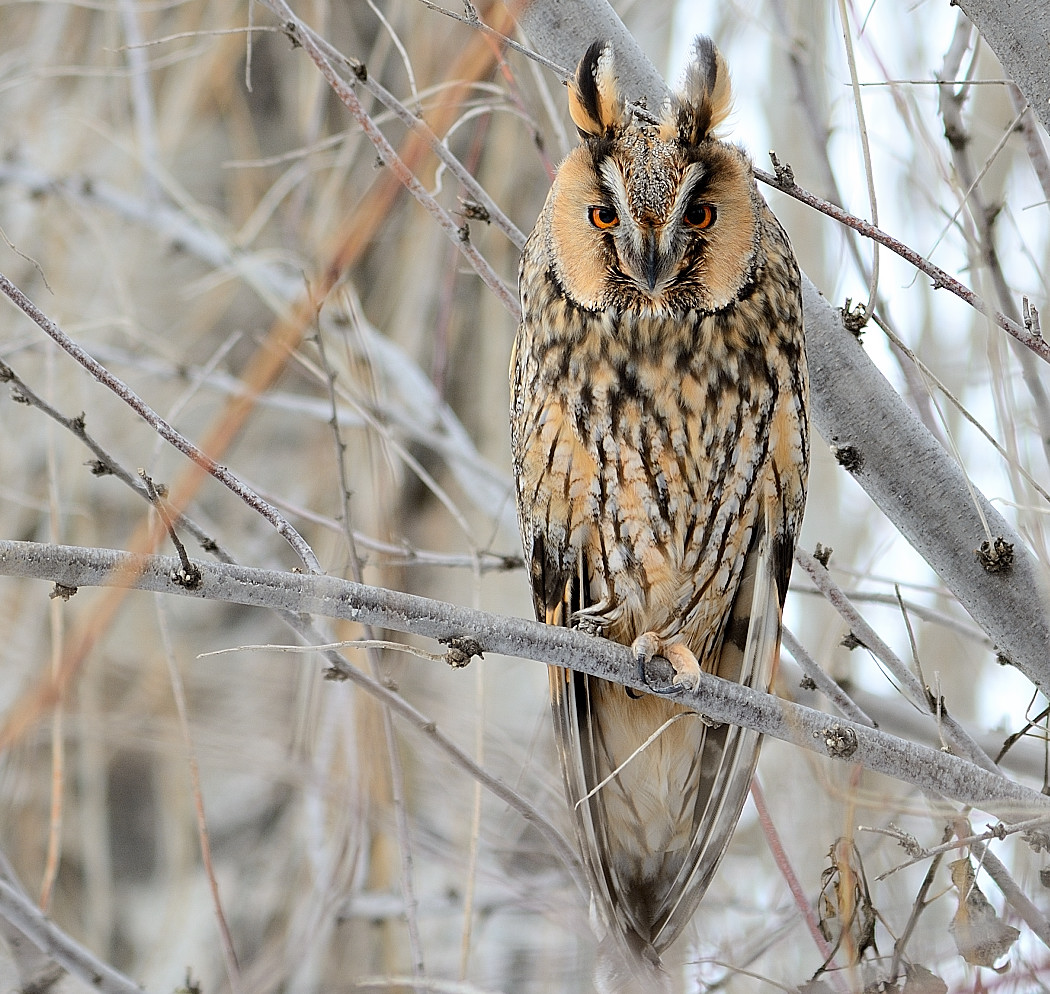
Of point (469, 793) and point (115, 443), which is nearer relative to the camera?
point (469, 793)

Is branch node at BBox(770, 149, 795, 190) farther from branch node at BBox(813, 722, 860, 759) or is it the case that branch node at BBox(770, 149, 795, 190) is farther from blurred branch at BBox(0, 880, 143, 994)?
blurred branch at BBox(0, 880, 143, 994)

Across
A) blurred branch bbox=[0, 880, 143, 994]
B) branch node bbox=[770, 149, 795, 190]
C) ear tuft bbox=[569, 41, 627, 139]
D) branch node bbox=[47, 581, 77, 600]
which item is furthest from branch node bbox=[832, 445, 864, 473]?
blurred branch bbox=[0, 880, 143, 994]

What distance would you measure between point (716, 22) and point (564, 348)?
117cm

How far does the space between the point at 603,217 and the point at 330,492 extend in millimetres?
1689

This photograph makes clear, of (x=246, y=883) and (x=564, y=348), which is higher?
(x=564, y=348)

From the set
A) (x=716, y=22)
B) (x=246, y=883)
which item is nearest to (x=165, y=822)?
(x=246, y=883)

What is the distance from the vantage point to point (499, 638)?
41.9 inches

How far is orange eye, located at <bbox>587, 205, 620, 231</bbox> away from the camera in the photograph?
57.5 inches

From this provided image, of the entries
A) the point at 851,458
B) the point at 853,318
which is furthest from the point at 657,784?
the point at 853,318

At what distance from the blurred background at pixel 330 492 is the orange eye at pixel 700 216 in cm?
26

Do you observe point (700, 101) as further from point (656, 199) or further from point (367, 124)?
point (367, 124)

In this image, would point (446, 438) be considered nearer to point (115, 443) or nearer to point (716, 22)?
point (716, 22)

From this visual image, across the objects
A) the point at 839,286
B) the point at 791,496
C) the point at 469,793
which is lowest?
the point at 469,793

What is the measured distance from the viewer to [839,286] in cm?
167
